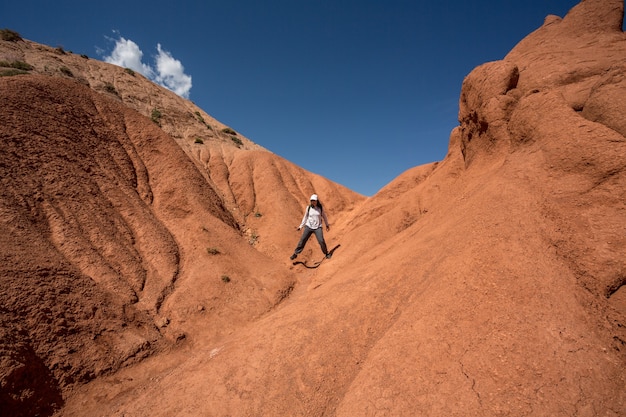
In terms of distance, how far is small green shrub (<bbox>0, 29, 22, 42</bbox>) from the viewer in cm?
1995

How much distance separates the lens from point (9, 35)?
20.1 metres

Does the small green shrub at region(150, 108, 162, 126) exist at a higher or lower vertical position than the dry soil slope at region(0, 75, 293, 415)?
higher

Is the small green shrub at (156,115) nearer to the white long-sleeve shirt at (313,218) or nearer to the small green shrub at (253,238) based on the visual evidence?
the small green shrub at (253,238)

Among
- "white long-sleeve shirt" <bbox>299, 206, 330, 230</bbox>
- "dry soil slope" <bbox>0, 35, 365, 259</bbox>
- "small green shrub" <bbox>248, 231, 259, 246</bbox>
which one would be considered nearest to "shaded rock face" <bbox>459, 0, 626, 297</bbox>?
"white long-sleeve shirt" <bbox>299, 206, 330, 230</bbox>

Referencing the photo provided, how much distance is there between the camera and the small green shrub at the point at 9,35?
19953 mm

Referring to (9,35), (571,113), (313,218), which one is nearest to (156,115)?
(9,35)

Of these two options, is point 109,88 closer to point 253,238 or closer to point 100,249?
point 253,238

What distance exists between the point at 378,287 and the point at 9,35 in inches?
1236

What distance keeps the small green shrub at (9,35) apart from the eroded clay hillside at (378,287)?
63.8 feet

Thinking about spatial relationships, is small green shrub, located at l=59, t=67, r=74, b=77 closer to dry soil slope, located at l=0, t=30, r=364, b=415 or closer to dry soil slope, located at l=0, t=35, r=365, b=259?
dry soil slope, located at l=0, t=35, r=365, b=259

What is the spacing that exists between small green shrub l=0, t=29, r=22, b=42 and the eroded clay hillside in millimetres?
19436

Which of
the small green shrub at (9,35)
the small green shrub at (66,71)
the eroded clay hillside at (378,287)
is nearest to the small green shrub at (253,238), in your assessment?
the eroded clay hillside at (378,287)

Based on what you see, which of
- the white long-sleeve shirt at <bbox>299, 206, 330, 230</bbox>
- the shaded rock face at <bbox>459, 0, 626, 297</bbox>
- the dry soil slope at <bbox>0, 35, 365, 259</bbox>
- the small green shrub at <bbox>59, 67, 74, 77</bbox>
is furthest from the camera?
the small green shrub at <bbox>59, 67, 74, 77</bbox>

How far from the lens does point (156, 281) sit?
670 centimetres
